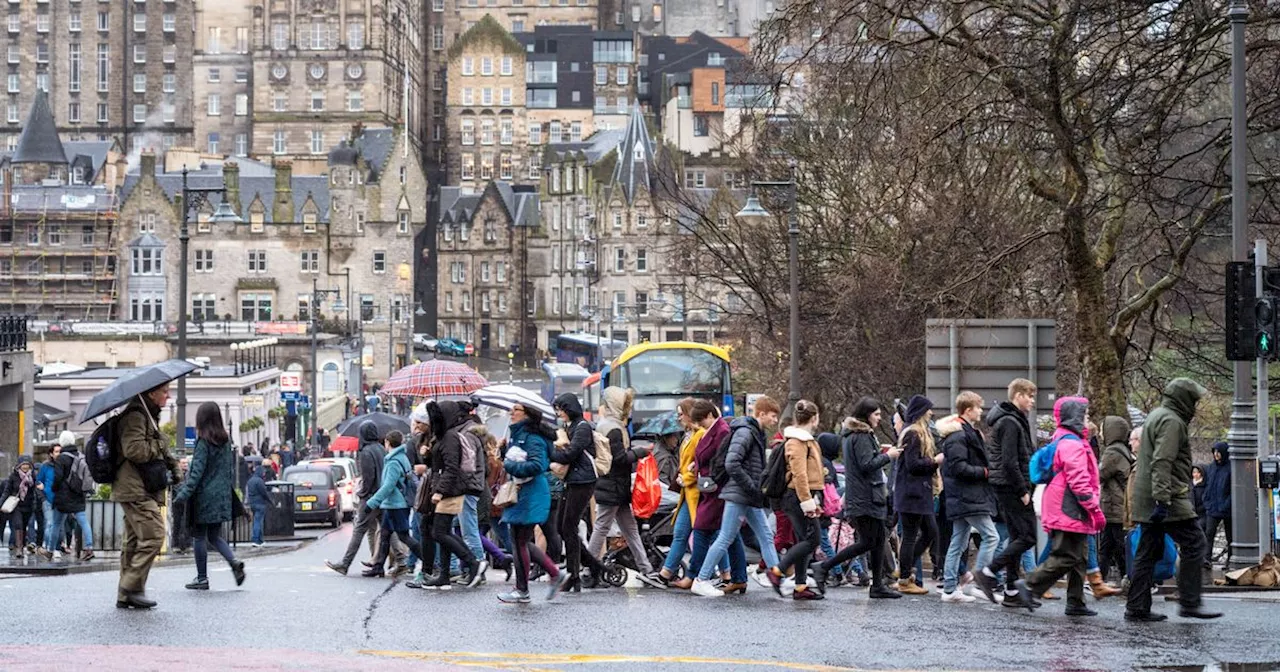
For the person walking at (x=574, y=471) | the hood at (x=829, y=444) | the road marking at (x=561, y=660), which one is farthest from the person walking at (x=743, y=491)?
the road marking at (x=561, y=660)

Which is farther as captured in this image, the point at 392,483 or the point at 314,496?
the point at 314,496

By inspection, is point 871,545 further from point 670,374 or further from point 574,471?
point 670,374

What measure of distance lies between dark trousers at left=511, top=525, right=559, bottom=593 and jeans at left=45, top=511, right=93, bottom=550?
1314cm

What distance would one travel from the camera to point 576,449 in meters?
18.1

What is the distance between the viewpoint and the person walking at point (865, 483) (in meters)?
18.0

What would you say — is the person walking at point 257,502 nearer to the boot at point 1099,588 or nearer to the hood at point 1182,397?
the boot at point 1099,588

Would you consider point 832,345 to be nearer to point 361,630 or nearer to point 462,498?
point 462,498

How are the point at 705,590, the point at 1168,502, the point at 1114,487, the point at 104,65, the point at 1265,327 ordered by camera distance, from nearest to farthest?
the point at 1168,502 < the point at 705,590 < the point at 1114,487 < the point at 1265,327 < the point at 104,65

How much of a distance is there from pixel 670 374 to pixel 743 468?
106ft

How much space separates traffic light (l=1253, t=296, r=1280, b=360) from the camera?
62.6 ft

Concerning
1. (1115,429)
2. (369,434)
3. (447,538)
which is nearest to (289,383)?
(369,434)

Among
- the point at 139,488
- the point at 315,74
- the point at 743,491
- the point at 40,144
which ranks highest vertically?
the point at 315,74

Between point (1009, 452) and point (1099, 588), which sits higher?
point (1009, 452)

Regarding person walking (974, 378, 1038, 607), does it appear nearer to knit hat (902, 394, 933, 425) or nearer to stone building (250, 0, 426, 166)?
knit hat (902, 394, 933, 425)
